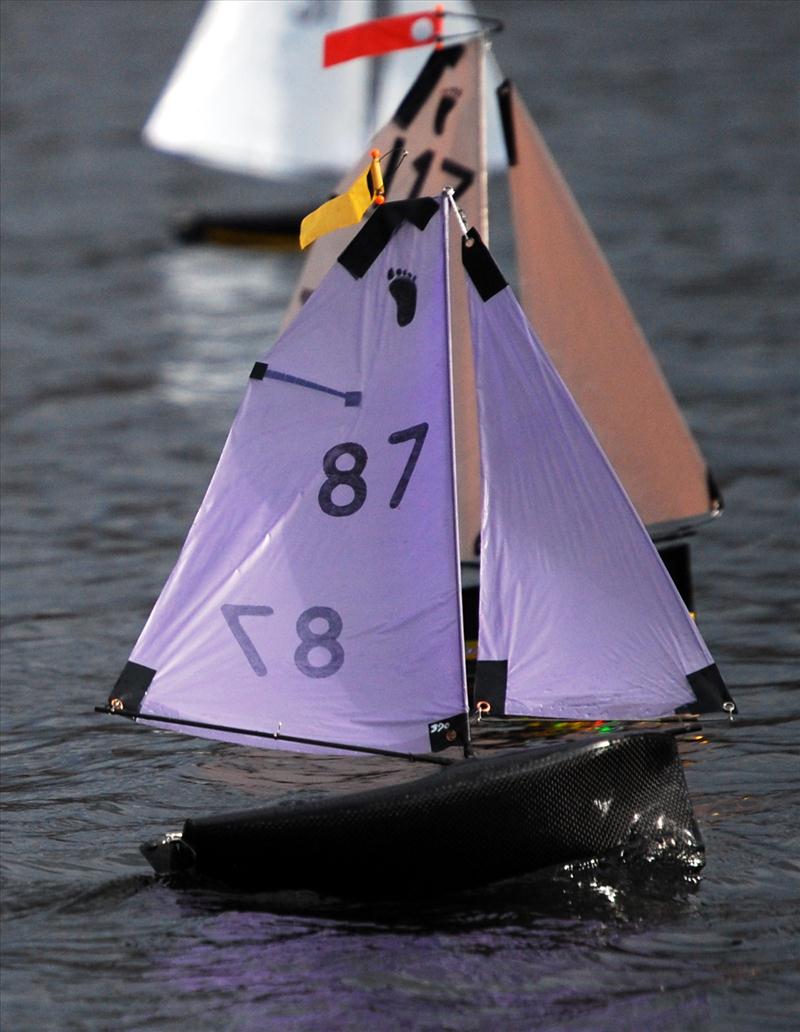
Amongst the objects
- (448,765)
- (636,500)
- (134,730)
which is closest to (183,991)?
(448,765)

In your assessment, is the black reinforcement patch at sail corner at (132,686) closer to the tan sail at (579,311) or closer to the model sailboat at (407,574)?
the model sailboat at (407,574)

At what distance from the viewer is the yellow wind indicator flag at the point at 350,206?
11.2 meters

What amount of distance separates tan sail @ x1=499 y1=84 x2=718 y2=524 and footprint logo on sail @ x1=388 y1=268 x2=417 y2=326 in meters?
4.26

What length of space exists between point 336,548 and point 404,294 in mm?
1432

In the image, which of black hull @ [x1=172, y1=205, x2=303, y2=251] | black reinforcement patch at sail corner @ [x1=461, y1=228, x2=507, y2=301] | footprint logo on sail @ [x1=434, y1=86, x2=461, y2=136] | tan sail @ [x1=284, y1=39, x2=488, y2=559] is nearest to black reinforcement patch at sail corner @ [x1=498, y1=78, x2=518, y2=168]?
tan sail @ [x1=284, y1=39, x2=488, y2=559]

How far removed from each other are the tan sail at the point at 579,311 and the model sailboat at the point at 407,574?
4248mm

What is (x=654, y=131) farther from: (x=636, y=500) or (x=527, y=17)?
(x=636, y=500)

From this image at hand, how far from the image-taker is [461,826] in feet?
34.7

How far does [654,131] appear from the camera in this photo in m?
45.4

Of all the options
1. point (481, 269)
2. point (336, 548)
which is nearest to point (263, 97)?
point (481, 269)

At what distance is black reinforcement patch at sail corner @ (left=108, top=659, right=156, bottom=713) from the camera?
37.2 ft

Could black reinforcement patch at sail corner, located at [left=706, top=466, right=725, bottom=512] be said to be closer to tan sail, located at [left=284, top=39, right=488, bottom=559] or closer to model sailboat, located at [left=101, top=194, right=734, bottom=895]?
tan sail, located at [left=284, top=39, right=488, bottom=559]

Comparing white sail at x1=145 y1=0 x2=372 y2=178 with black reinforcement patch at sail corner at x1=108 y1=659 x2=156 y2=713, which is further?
white sail at x1=145 y1=0 x2=372 y2=178

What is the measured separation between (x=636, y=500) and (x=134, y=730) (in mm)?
4180
